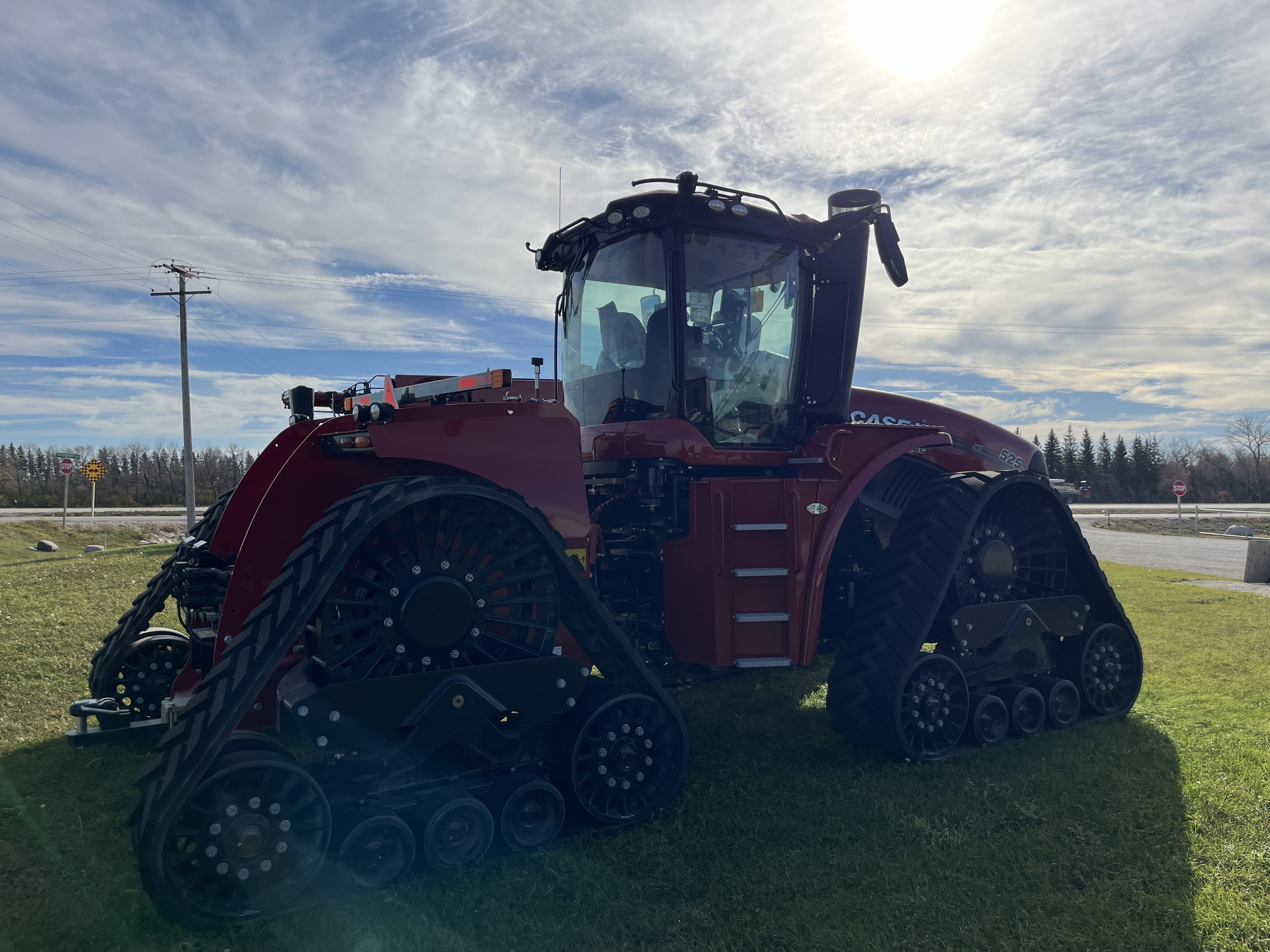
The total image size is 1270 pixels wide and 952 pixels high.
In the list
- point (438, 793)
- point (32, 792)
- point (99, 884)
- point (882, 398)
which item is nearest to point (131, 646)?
point (32, 792)

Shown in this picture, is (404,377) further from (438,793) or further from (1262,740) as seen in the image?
(1262,740)

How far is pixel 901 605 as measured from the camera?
4980 millimetres

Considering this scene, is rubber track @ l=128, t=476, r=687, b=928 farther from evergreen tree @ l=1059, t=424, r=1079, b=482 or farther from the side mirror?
evergreen tree @ l=1059, t=424, r=1079, b=482

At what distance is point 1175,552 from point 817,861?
23065 mm

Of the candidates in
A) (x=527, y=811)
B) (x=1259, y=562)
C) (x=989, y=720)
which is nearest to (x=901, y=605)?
(x=989, y=720)

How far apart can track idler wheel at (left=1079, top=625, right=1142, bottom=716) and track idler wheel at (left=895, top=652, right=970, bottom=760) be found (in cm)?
133

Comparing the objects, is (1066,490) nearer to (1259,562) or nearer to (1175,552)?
(1259,562)

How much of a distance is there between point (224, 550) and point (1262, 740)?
21.3ft

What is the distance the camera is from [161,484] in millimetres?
Answer: 58344

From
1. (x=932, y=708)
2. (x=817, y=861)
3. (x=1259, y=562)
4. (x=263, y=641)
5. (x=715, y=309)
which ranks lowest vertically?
(x=817, y=861)

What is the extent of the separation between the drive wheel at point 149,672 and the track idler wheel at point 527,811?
117 inches

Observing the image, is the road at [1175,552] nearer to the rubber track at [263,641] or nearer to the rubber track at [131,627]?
the rubber track at [263,641]

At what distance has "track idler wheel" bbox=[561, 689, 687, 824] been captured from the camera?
3818mm

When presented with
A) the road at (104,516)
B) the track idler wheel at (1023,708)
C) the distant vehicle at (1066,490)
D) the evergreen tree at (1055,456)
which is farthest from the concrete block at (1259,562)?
the evergreen tree at (1055,456)
